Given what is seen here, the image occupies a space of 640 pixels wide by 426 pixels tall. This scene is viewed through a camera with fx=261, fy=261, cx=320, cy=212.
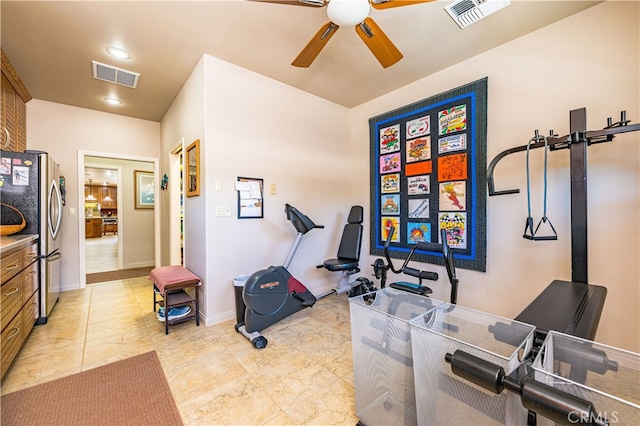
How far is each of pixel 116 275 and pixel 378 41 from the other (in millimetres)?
5608

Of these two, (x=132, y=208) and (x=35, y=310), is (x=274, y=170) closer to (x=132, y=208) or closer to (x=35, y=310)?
(x=35, y=310)

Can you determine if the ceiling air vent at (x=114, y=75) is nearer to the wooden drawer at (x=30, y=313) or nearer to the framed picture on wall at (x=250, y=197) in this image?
the framed picture on wall at (x=250, y=197)

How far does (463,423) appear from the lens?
0.94m

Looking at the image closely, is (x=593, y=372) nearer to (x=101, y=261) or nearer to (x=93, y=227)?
(x=101, y=261)

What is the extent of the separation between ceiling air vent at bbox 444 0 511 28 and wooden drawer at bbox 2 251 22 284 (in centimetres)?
374

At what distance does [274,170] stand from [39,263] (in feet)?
8.36

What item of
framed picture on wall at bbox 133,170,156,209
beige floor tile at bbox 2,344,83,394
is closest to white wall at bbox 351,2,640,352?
beige floor tile at bbox 2,344,83,394

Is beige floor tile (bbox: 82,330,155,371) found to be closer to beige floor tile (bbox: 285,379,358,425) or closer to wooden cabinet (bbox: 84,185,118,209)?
beige floor tile (bbox: 285,379,358,425)

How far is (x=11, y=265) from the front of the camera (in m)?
1.89

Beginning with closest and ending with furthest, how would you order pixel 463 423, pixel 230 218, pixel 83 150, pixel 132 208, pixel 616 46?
pixel 463 423
pixel 616 46
pixel 230 218
pixel 83 150
pixel 132 208

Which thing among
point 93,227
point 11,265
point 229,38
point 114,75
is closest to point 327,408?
point 11,265

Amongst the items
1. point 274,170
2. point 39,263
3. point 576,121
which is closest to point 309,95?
point 274,170

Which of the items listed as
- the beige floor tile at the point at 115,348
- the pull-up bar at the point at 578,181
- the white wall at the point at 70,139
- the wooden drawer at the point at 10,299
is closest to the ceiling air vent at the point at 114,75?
the white wall at the point at 70,139

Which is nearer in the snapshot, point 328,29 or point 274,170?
point 328,29
